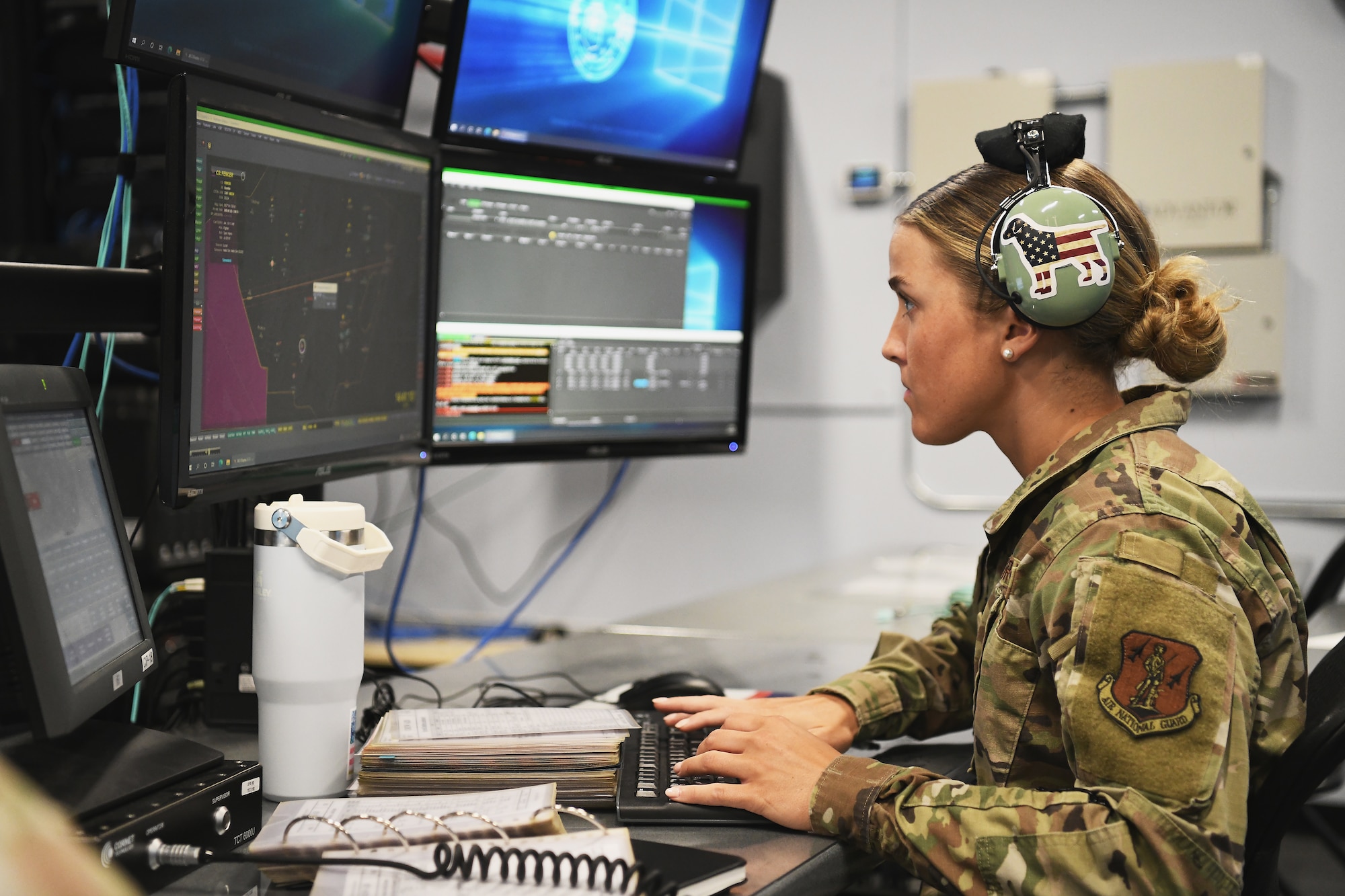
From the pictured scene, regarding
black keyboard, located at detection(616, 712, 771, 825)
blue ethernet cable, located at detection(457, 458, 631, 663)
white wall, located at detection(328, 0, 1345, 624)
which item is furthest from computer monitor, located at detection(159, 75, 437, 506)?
blue ethernet cable, located at detection(457, 458, 631, 663)

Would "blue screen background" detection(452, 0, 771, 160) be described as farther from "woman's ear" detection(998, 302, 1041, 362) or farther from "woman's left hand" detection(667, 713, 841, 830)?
"woman's left hand" detection(667, 713, 841, 830)

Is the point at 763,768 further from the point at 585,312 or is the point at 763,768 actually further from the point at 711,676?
A: the point at 585,312

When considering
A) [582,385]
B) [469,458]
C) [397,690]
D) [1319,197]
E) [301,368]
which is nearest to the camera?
[301,368]

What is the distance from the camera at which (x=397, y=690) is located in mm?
1344

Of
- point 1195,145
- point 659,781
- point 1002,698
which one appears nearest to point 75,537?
point 659,781

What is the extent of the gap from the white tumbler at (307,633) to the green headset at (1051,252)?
59 centimetres

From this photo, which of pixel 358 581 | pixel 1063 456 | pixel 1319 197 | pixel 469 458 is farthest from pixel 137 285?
pixel 1319 197

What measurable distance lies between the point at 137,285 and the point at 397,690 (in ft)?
1.80

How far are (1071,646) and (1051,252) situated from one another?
335 millimetres

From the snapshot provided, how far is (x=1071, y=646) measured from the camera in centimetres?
84

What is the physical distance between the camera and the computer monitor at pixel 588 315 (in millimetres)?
1517

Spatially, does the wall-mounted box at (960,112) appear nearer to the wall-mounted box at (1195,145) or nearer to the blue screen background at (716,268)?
the wall-mounted box at (1195,145)

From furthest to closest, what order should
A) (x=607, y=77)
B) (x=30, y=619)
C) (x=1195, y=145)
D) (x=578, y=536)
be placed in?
(x=578, y=536)
(x=1195, y=145)
(x=607, y=77)
(x=30, y=619)

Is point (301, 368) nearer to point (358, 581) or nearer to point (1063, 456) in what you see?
point (358, 581)
